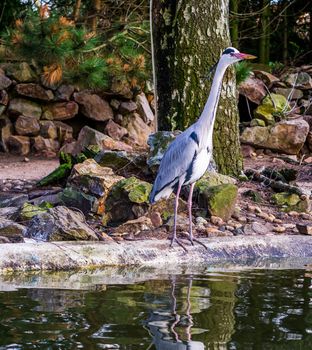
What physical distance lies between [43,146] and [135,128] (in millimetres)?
1638

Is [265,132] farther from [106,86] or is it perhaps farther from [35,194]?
[35,194]

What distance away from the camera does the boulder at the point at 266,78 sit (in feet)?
46.8

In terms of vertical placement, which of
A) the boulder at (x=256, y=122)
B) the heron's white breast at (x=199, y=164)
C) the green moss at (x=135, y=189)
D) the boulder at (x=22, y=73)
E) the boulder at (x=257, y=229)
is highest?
the boulder at (x=22, y=73)

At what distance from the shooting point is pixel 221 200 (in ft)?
22.1

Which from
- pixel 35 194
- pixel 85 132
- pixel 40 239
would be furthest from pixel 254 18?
pixel 40 239

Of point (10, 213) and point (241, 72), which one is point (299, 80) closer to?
point (241, 72)

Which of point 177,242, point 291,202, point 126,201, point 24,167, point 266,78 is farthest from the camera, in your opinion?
point 266,78

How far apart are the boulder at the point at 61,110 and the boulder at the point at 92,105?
0.43 feet

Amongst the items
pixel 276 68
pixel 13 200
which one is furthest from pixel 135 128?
pixel 13 200

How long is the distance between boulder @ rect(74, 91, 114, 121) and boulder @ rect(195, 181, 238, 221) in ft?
21.3

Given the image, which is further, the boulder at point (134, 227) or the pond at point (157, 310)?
the boulder at point (134, 227)

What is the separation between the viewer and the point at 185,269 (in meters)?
5.26

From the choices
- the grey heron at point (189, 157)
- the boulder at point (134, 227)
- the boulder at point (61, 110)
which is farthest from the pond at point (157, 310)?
the boulder at point (61, 110)

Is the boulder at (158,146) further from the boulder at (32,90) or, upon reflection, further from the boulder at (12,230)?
the boulder at (32,90)
